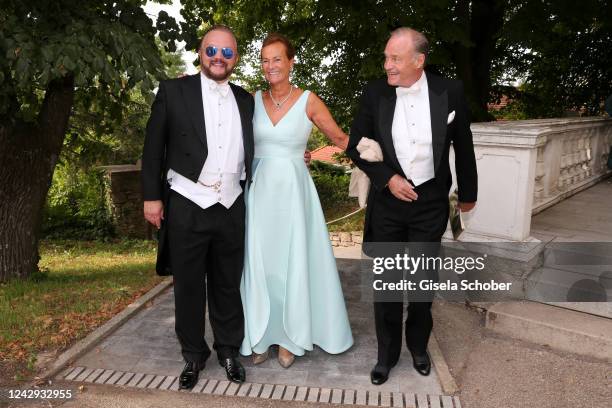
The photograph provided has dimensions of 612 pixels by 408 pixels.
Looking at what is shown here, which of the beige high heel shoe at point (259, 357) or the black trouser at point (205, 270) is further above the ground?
the black trouser at point (205, 270)

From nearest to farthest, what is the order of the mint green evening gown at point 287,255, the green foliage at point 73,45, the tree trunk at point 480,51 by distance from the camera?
the mint green evening gown at point 287,255
the green foliage at point 73,45
the tree trunk at point 480,51

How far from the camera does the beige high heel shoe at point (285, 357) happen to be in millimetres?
3895

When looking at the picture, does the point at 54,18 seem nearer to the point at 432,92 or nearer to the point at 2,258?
the point at 2,258

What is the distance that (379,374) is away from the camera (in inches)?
144

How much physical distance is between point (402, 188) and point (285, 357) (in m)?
1.56

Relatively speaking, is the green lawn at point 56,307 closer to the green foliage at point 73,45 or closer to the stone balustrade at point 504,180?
the green foliage at point 73,45

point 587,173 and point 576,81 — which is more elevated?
point 576,81

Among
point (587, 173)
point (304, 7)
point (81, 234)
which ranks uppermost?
point (304, 7)

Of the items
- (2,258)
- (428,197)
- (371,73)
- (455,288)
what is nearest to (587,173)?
(371,73)

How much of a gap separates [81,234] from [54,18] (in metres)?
12.3

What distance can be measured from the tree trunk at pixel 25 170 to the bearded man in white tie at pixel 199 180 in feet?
11.8

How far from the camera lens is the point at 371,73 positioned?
29.5ft

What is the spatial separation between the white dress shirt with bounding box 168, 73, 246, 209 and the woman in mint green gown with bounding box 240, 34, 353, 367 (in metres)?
0.31

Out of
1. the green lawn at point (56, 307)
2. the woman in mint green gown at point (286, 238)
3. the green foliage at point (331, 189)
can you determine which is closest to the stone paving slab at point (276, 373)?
the woman in mint green gown at point (286, 238)
